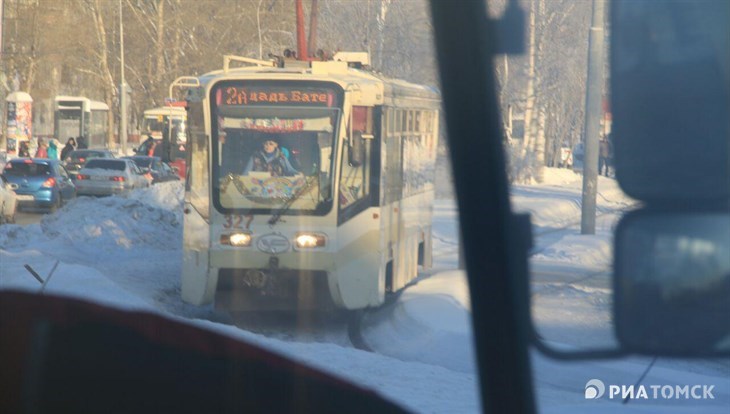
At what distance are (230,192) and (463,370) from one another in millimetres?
3999

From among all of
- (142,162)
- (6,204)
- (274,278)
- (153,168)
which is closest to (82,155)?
(142,162)

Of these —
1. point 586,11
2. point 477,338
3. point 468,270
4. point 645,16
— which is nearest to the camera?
point 645,16

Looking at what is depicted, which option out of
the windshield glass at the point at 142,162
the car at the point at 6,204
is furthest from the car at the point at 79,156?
the car at the point at 6,204

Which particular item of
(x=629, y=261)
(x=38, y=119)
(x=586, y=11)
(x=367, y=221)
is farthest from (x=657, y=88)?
(x=38, y=119)

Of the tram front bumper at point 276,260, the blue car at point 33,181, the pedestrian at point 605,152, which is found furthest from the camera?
the blue car at point 33,181

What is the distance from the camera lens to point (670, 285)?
3182 millimetres

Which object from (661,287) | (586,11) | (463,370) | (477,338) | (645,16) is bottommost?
(463,370)

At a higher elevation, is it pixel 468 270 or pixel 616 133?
pixel 616 133

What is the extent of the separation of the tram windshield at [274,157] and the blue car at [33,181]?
18.0 meters

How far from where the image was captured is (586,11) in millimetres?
9367

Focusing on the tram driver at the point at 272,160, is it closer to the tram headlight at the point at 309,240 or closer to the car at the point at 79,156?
the tram headlight at the point at 309,240

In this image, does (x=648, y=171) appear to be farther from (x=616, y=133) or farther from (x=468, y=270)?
(x=468, y=270)

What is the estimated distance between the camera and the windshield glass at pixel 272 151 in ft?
36.9

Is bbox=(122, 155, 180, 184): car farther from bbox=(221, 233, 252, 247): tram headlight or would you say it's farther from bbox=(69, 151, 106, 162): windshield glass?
bbox=(221, 233, 252, 247): tram headlight
